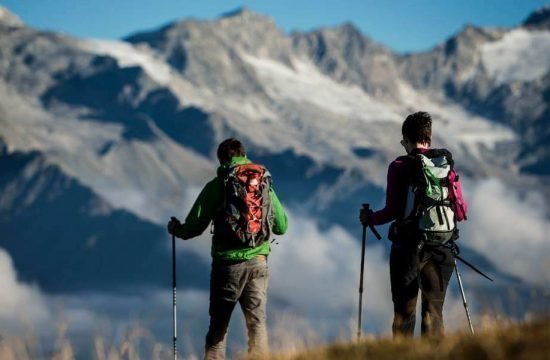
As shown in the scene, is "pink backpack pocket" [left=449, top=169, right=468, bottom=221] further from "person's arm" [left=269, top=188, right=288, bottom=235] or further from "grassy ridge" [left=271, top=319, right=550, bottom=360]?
"grassy ridge" [left=271, top=319, right=550, bottom=360]

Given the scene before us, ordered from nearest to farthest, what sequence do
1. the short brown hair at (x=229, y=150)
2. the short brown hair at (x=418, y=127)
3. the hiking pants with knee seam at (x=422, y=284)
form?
the hiking pants with knee seam at (x=422, y=284) < the short brown hair at (x=418, y=127) < the short brown hair at (x=229, y=150)

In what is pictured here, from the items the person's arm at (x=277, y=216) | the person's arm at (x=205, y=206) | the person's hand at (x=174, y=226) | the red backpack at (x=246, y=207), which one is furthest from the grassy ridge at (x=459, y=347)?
the person's hand at (x=174, y=226)

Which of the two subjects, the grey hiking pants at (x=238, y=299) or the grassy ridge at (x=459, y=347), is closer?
the grassy ridge at (x=459, y=347)

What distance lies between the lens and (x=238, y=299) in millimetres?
11875

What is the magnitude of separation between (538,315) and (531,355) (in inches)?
125

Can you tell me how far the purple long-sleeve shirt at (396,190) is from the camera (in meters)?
11.3

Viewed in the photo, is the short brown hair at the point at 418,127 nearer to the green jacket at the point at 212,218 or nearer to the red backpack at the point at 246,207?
the red backpack at the point at 246,207

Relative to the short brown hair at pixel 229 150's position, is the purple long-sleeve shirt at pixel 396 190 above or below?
below

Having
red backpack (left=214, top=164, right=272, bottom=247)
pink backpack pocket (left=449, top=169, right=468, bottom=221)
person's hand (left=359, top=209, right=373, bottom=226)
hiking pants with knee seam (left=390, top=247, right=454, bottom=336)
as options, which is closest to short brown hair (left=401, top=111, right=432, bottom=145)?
pink backpack pocket (left=449, top=169, right=468, bottom=221)

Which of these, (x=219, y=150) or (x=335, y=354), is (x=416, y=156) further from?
(x=335, y=354)

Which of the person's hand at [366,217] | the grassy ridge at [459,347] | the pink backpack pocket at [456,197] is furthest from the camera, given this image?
the person's hand at [366,217]

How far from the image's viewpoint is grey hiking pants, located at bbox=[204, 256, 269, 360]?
11656 millimetres

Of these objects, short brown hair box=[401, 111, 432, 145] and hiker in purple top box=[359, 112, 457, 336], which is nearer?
hiker in purple top box=[359, 112, 457, 336]

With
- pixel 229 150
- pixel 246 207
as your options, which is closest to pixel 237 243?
pixel 246 207
